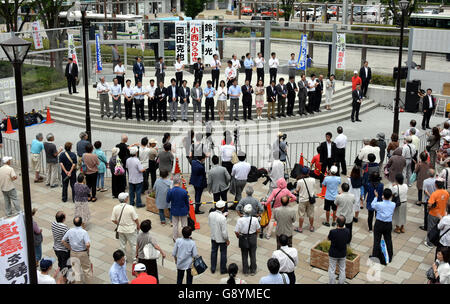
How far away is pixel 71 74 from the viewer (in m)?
23.5

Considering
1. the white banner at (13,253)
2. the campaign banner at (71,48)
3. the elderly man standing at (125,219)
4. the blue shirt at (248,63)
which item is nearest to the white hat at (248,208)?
the elderly man standing at (125,219)

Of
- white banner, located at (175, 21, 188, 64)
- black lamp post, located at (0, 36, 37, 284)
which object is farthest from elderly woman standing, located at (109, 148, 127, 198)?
white banner, located at (175, 21, 188, 64)

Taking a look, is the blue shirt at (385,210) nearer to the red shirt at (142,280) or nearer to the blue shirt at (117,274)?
the red shirt at (142,280)

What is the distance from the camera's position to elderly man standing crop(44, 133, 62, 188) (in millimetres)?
14680

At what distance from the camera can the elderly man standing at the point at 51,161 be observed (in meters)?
14.7

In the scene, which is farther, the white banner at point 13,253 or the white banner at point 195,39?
the white banner at point 195,39

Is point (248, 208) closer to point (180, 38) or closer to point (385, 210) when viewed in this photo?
point (385, 210)

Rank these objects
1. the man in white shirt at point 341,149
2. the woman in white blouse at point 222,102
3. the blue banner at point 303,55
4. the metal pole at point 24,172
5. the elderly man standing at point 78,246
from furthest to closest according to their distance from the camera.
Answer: the blue banner at point 303,55
the woman in white blouse at point 222,102
the man in white shirt at point 341,149
the elderly man standing at point 78,246
the metal pole at point 24,172

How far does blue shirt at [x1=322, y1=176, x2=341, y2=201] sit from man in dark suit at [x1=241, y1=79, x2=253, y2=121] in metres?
8.25

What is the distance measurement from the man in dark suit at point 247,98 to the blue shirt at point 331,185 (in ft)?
27.1

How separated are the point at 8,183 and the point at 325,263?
25.5 feet

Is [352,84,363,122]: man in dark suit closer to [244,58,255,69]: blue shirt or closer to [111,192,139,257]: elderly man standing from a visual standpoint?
[244,58,255,69]: blue shirt

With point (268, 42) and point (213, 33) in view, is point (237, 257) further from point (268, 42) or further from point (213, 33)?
point (268, 42)
